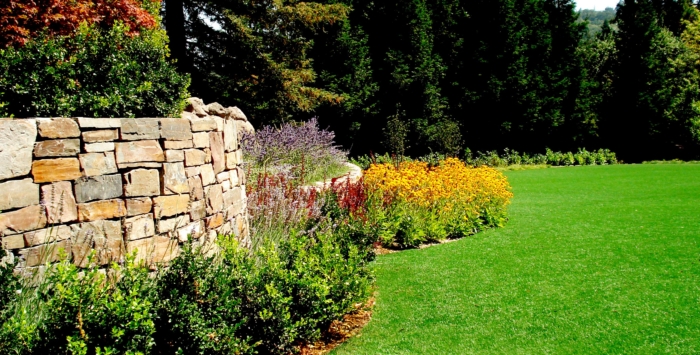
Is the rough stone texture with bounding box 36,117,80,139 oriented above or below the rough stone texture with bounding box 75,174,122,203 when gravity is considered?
above

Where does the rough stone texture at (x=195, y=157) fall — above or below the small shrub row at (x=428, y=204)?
above

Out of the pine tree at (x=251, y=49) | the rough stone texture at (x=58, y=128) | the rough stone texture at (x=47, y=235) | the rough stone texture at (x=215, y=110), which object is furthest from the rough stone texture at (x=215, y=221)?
the pine tree at (x=251, y=49)

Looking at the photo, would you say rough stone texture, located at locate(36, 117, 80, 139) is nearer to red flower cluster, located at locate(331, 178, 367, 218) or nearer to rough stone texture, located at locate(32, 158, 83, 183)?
rough stone texture, located at locate(32, 158, 83, 183)

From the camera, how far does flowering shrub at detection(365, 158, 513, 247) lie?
7.25 metres

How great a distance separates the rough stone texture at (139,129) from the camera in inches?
153

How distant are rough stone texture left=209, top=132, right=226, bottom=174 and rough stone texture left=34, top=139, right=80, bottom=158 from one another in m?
1.34

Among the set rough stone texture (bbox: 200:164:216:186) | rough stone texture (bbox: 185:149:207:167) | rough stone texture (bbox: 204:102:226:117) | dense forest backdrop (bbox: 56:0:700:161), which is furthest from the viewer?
dense forest backdrop (bbox: 56:0:700:161)

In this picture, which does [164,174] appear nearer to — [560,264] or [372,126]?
[560,264]

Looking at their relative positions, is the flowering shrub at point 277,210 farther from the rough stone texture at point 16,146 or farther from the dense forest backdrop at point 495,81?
the dense forest backdrop at point 495,81

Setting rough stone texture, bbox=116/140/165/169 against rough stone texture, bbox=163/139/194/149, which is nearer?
rough stone texture, bbox=116/140/165/169

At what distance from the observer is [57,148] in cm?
353

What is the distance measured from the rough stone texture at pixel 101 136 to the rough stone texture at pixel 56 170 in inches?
6.9

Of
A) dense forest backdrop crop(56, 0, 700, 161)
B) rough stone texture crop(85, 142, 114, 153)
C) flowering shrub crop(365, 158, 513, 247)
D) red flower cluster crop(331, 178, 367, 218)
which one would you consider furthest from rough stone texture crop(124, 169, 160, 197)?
dense forest backdrop crop(56, 0, 700, 161)

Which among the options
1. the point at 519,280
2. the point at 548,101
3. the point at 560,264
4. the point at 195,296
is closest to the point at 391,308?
the point at 519,280
